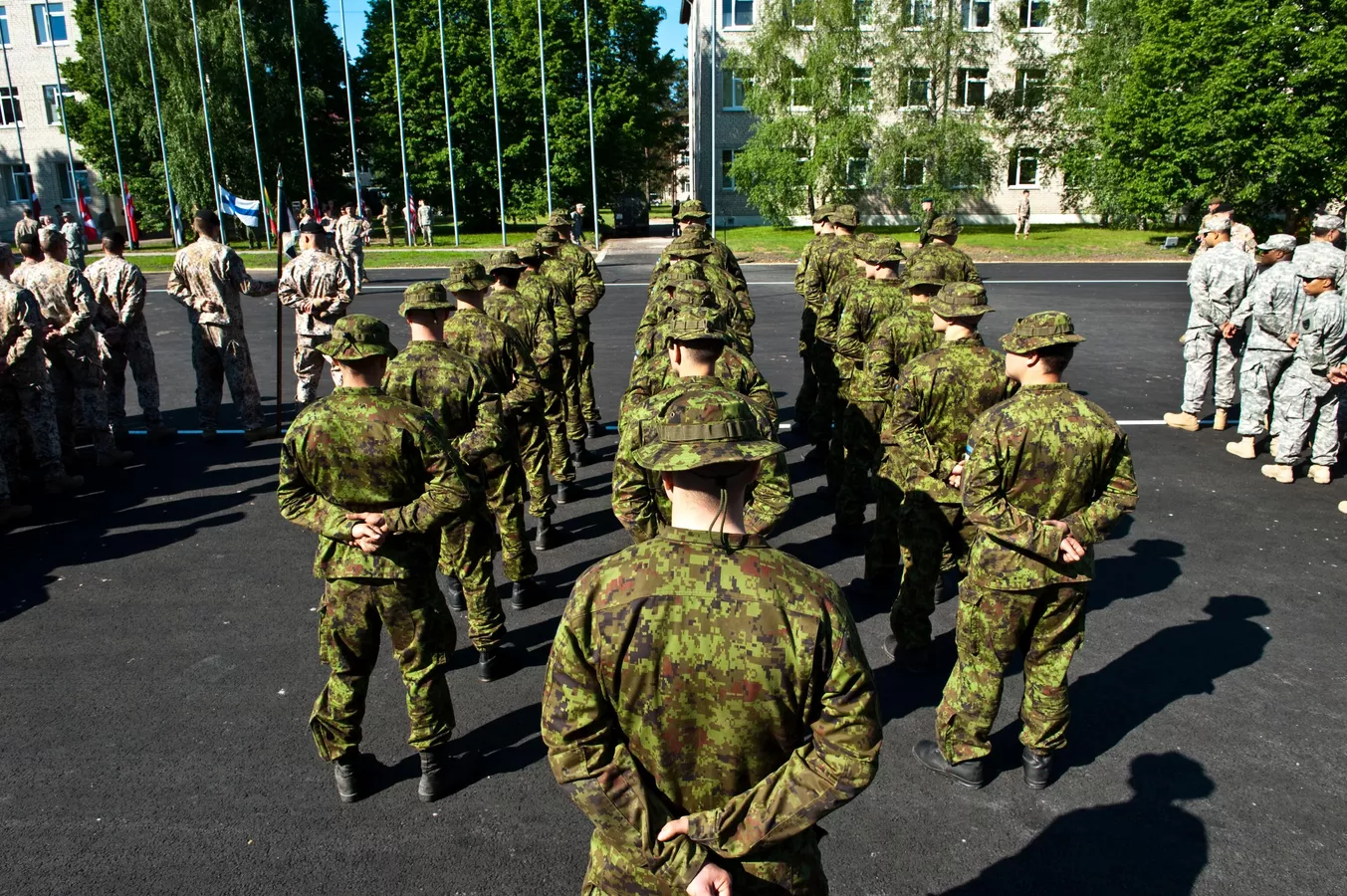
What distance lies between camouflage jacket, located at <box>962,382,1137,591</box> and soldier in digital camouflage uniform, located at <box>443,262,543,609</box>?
326 centimetres

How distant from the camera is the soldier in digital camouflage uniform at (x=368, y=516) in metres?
4.13

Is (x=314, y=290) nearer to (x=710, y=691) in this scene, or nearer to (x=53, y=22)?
(x=710, y=691)

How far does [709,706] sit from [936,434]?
3.50m

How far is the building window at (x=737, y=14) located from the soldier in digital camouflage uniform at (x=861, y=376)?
37.5 meters

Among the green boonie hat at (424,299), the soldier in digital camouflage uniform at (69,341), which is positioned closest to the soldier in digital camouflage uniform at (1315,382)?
the green boonie hat at (424,299)

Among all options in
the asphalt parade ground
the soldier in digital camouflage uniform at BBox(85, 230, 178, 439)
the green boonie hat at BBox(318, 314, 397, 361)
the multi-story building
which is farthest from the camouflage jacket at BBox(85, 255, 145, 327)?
the multi-story building

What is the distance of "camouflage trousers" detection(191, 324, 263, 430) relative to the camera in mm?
10055

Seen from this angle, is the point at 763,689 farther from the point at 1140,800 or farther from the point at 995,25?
the point at 995,25

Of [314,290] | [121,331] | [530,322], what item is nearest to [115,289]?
[121,331]

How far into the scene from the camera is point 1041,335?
14.0 feet

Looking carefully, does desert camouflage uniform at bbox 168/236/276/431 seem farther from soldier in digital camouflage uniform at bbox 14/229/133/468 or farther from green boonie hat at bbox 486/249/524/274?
green boonie hat at bbox 486/249/524/274

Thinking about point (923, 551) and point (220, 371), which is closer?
point (923, 551)

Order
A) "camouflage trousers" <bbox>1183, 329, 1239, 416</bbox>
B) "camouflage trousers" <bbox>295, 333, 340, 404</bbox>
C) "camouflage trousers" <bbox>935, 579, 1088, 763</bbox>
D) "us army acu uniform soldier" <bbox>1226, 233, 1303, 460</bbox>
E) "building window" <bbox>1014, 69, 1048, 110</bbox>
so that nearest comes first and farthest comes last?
"camouflage trousers" <bbox>935, 579, 1088, 763</bbox>, "us army acu uniform soldier" <bbox>1226, 233, 1303, 460</bbox>, "camouflage trousers" <bbox>1183, 329, 1239, 416</bbox>, "camouflage trousers" <bbox>295, 333, 340, 404</bbox>, "building window" <bbox>1014, 69, 1048, 110</bbox>

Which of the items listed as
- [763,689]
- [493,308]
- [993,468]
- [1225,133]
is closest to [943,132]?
[1225,133]
